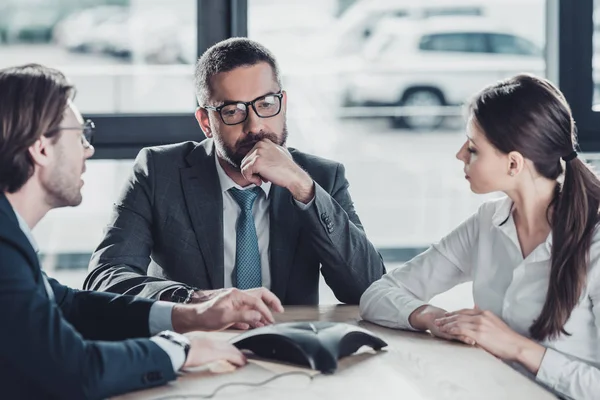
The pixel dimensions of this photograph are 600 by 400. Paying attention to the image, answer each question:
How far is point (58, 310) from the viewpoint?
5.27 ft

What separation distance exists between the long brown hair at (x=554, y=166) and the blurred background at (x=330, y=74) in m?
0.49

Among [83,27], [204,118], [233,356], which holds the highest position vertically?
[83,27]

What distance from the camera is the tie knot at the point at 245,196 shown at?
8.52 feet

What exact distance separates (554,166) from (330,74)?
8.93 feet

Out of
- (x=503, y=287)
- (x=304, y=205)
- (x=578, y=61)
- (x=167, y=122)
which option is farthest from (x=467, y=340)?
(x=578, y=61)

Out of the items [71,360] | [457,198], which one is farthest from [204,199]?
[457,198]

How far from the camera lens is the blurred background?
3.59 meters

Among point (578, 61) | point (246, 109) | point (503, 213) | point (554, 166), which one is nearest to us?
point (554, 166)

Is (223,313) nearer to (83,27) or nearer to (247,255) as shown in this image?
(247,255)

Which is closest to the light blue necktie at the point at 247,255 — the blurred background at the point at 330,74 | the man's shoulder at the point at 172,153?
the man's shoulder at the point at 172,153

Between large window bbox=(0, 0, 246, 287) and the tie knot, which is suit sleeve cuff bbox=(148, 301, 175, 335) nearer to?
the tie knot

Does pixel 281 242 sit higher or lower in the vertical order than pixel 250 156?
lower

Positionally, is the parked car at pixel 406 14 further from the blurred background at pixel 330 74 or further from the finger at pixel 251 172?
the finger at pixel 251 172

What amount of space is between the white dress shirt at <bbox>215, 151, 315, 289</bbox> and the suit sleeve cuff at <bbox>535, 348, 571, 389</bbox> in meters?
0.91
